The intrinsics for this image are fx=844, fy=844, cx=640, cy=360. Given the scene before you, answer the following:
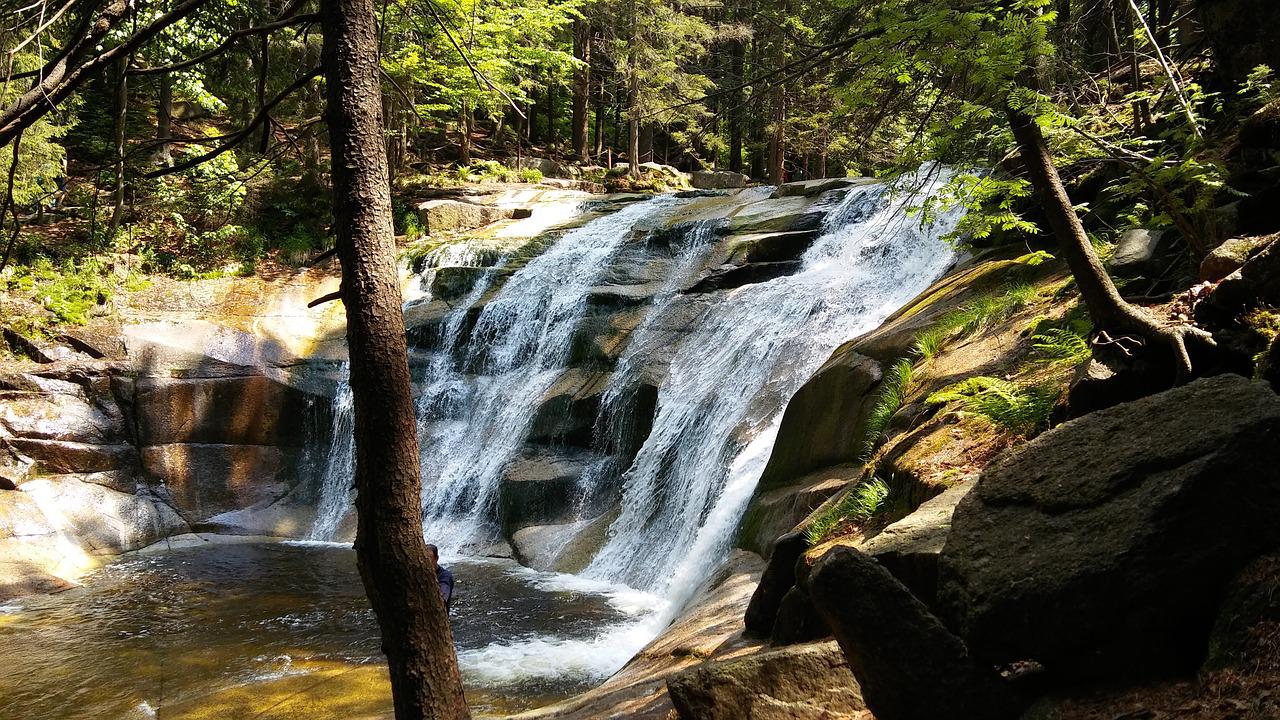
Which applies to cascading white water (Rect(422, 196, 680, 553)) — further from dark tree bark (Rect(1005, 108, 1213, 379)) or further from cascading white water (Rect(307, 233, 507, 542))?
dark tree bark (Rect(1005, 108, 1213, 379))

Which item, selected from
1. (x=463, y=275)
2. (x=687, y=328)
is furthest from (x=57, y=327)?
(x=687, y=328)

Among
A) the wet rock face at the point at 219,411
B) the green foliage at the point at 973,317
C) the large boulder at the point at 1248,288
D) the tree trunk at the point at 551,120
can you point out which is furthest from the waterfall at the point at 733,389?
the tree trunk at the point at 551,120

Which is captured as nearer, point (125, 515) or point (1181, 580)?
point (1181, 580)

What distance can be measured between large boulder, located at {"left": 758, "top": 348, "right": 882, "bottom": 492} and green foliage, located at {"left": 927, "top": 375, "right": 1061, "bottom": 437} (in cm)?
229

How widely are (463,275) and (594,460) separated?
656cm

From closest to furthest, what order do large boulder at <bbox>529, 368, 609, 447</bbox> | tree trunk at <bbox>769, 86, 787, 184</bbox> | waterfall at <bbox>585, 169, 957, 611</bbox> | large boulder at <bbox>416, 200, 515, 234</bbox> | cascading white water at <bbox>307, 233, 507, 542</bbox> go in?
waterfall at <bbox>585, 169, 957, 611</bbox> → large boulder at <bbox>529, 368, 609, 447</bbox> → cascading white water at <bbox>307, 233, 507, 542</bbox> → large boulder at <bbox>416, 200, 515, 234</bbox> → tree trunk at <bbox>769, 86, 787, 184</bbox>

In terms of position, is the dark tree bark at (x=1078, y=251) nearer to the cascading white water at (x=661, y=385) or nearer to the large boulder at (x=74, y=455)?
the cascading white water at (x=661, y=385)

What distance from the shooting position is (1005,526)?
319 centimetres

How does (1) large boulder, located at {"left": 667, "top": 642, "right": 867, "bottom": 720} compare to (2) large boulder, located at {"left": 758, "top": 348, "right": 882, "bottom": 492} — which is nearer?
(1) large boulder, located at {"left": 667, "top": 642, "right": 867, "bottom": 720}

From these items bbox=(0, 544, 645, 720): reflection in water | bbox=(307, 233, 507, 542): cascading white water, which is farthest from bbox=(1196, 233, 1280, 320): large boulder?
bbox=(307, 233, 507, 542): cascading white water

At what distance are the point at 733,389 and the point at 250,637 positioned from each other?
264 inches

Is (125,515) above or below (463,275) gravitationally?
below

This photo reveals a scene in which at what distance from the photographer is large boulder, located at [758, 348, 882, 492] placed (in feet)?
27.4

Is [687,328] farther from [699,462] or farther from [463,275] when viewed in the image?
[463,275]
